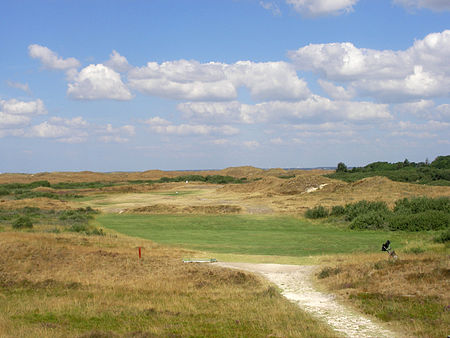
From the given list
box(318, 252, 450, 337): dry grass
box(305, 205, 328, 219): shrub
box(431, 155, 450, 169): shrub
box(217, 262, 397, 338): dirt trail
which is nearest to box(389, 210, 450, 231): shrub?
box(305, 205, 328, 219): shrub

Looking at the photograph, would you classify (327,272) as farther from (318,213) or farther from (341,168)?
(341,168)

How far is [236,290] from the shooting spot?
1445 cm

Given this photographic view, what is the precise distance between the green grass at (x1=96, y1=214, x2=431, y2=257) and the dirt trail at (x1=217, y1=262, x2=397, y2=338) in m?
4.29

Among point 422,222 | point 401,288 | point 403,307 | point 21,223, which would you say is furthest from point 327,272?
point 21,223

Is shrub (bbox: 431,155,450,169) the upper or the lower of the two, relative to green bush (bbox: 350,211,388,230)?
upper

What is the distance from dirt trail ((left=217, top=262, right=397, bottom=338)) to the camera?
10.2 metres

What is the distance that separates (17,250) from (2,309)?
6.34 metres

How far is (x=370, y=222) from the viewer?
105ft

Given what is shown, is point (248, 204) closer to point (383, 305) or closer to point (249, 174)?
point (383, 305)

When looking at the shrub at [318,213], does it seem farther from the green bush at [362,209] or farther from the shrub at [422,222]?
the shrub at [422,222]

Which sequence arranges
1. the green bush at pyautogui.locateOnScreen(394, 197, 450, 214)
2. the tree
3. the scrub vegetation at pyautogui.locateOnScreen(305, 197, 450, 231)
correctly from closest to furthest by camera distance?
the scrub vegetation at pyautogui.locateOnScreen(305, 197, 450, 231) → the green bush at pyautogui.locateOnScreen(394, 197, 450, 214) → the tree

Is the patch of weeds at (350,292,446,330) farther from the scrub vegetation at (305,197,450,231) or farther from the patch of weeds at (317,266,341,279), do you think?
the scrub vegetation at (305,197,450,231)

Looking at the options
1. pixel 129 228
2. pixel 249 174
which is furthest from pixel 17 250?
pixel 249 174

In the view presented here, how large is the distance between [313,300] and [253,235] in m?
16.5
